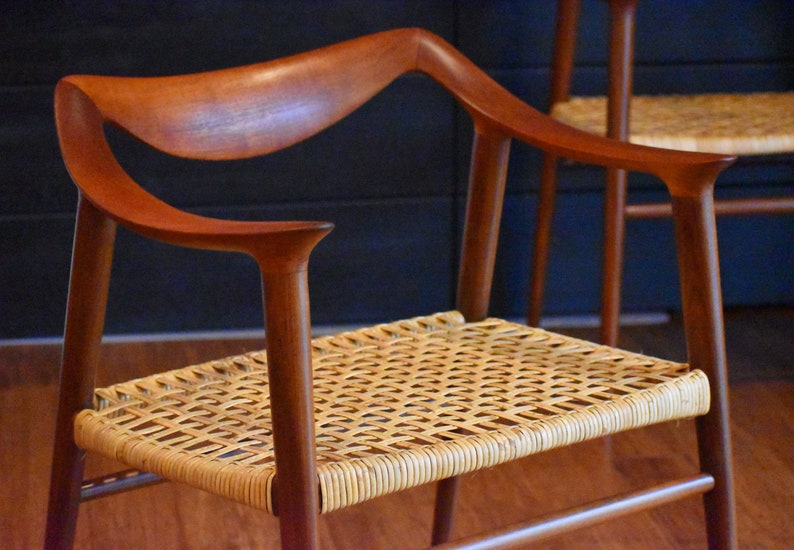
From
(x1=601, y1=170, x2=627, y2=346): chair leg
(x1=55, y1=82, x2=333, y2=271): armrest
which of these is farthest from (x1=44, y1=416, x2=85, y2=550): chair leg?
(x1=601, y1=170, x2=627, y2=346): chair leg

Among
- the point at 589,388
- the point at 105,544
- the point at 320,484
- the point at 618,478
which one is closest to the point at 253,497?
the point at 320,484

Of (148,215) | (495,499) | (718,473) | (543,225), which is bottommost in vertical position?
(495,499)

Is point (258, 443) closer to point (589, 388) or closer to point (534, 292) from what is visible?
point (589, 388)

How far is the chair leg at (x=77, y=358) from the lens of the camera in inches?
33.0

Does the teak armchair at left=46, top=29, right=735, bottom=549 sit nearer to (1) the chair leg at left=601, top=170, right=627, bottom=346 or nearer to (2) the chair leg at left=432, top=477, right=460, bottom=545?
(2) the chair leg at left=432, top=477, right=460, bottom=545

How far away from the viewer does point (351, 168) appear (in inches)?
76.5

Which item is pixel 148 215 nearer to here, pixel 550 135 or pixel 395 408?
pixel 395 408

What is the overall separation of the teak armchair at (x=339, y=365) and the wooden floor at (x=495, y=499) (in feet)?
0.87

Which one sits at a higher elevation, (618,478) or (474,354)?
(474,354)

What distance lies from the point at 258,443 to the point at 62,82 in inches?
13.2

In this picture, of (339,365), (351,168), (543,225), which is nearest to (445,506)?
(339,365)

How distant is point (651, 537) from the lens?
129 cm

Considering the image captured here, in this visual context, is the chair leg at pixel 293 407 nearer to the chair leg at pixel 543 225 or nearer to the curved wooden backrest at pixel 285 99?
the curved wooden backrest at pixel 285 99

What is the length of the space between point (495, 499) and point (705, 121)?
62 centimetres
